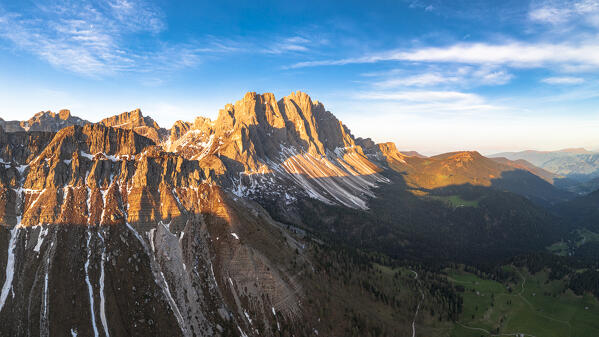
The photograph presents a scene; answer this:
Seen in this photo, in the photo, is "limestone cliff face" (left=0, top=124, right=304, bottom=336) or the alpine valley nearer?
"limestone cliff face" (left=0, top=124, right=304, bottom=336)

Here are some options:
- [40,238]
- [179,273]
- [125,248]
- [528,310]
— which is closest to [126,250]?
[125,248]

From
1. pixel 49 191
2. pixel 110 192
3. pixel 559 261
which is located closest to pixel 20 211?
pixel 49 191

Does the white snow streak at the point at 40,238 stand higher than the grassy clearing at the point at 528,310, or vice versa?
the white snow streak at the point at 40,238

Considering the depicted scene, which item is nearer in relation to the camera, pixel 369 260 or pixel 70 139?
pixel 70 139

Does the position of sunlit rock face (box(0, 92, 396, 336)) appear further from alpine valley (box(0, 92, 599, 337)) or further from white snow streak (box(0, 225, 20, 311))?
alpine valley (box(0, 92, 599, 337))

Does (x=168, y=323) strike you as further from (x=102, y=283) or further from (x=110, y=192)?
(x=110, y=192)

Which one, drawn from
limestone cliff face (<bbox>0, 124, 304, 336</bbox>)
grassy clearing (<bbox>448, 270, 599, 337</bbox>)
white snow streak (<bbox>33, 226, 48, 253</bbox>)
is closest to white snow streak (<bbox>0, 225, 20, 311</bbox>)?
limestone cliff face (<bbox>0, 124, 304, 336</bbox>)

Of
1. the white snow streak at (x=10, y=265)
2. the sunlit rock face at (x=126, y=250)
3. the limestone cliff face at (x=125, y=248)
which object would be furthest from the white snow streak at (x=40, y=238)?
the white snow streak at (x=10, y=265)

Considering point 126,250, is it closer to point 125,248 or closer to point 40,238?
point 125,248

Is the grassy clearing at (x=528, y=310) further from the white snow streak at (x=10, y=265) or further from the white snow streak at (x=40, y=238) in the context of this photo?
the white snow streak at (x=40, y=238)
